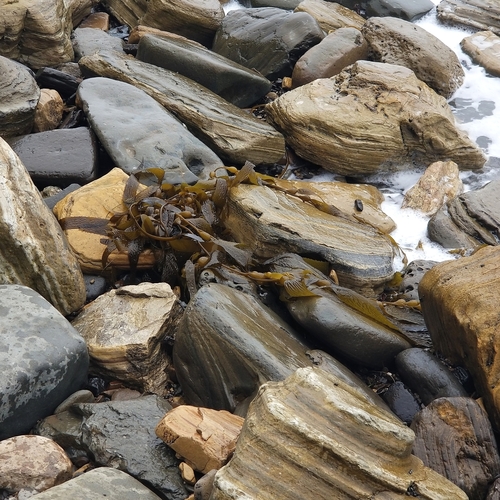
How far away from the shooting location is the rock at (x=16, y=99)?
17.4 feet

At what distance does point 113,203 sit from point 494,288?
2486 mm

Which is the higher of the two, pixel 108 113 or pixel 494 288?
pixel 494 288

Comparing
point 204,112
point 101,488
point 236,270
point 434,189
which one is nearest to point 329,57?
point 204,112

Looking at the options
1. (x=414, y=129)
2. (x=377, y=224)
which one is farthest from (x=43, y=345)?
(x=414, y=129)

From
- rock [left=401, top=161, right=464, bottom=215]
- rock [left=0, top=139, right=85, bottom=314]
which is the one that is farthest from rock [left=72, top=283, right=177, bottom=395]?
rock [left=401, top=161, right=464, bottom=215]

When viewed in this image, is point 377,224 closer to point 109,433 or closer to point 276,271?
point 276,271

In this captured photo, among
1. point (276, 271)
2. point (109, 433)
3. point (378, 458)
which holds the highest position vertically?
point (378, 458)

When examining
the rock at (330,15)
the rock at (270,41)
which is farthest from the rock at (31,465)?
the rock at (330,15)

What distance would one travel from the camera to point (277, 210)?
457cm

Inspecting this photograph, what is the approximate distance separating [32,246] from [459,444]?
7.89 ft

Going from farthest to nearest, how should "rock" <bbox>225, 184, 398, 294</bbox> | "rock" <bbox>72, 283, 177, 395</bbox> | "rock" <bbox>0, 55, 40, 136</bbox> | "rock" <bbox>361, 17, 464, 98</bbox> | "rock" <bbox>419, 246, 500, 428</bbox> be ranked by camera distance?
"rock" <bbox>361, 17, 464, 98</bbox> < "rock" <bbox>0, 55, 40, 136</bbox> < "rock" <bbox>225, 184, 398, 294</bbox> < "rock" <bbox>72, 283, 177, 395</bbox> < "rock" <bbox>419, 246, 500, 428</bbox>

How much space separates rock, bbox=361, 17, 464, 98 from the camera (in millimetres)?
7211

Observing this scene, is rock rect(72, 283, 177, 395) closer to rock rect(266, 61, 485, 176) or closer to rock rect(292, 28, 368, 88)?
rock rect(266, 61, 485, 176)

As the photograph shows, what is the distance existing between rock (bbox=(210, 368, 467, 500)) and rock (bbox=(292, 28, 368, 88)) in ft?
16.2
